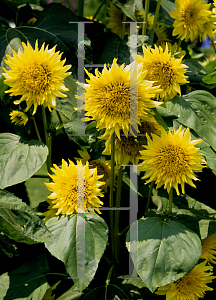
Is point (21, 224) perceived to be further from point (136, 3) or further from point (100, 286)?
point (136, 3)

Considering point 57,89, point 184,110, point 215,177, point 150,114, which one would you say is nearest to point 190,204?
point 215,177

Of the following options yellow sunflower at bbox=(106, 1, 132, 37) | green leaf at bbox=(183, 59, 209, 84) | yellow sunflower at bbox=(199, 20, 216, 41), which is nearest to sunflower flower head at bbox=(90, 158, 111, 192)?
green leaf at bbox=(183, 59, 209, 84)

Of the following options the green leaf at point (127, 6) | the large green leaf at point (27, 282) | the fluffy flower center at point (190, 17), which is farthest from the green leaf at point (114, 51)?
the large green leaf at point (27, 282)

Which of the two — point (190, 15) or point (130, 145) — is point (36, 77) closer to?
point (130, 145)

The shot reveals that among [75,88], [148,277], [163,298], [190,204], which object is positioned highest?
[75,88]

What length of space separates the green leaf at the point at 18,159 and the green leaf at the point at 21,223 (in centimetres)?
10

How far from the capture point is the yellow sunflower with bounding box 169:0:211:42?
3.26ft

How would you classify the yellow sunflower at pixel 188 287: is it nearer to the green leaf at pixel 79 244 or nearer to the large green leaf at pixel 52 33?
the green leaf at pixel 79 244

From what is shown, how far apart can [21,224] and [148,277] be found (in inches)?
11.6

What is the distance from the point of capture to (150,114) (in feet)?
2.21

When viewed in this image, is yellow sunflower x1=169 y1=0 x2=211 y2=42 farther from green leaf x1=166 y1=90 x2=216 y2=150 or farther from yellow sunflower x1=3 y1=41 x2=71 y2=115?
yellow sunflower x1=3 y1=41 x2=71 y2=115

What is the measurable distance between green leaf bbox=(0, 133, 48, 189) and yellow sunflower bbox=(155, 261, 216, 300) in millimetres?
457

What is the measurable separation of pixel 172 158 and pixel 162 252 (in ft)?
0.70

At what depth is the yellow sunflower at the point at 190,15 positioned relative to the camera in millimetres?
993
